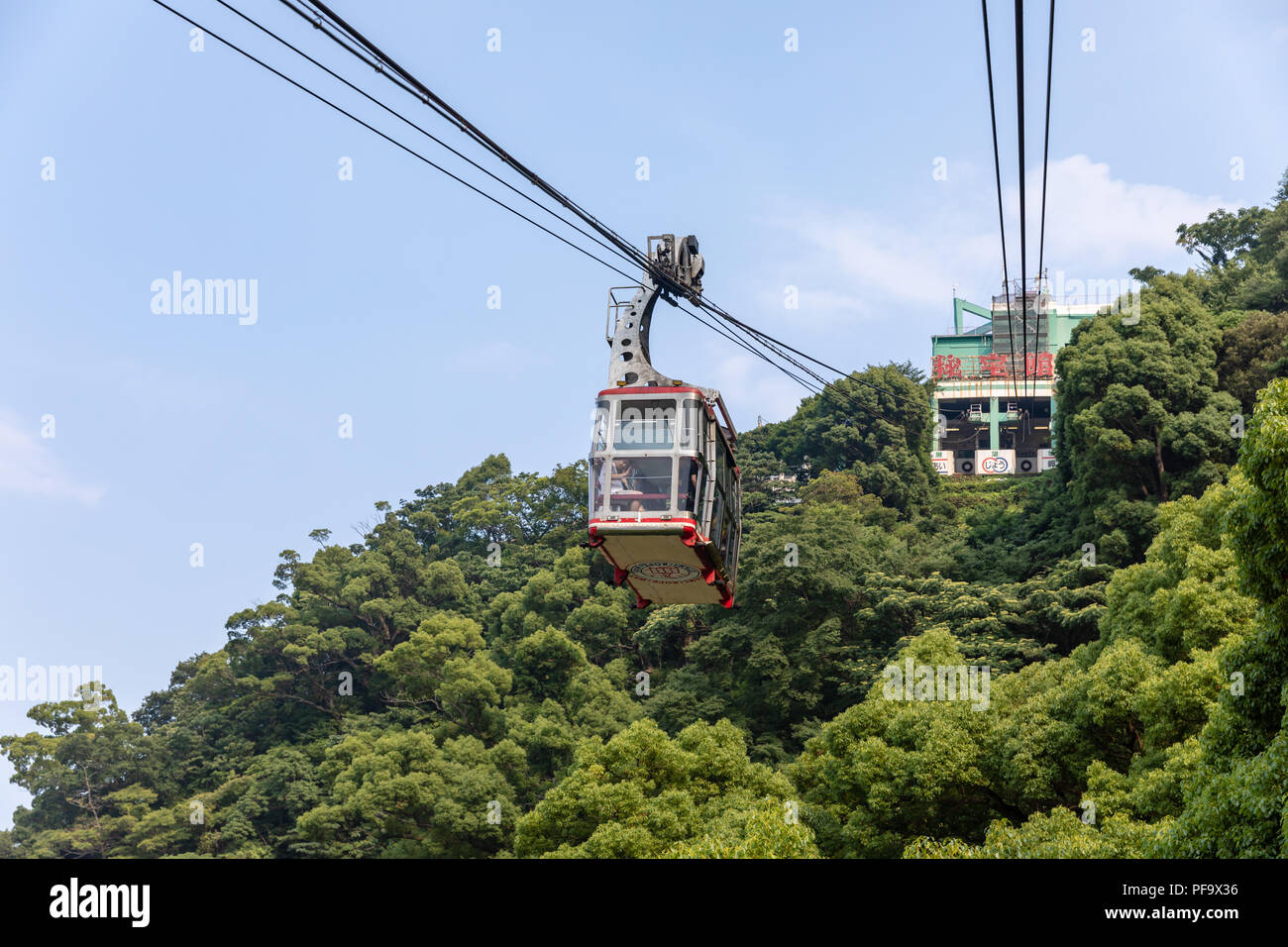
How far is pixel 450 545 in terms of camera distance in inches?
2496

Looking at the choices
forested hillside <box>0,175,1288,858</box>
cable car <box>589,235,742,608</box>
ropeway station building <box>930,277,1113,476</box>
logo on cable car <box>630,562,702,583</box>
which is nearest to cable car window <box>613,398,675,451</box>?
cable car <box>589,235,742,608</box>

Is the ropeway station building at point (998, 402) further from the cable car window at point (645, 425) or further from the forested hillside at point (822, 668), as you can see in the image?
the cable car window at point (645, 425)

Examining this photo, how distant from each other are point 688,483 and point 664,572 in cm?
195

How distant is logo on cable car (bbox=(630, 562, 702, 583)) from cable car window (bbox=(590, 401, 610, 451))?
1.80m

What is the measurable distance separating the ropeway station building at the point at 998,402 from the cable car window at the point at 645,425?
54.8 meters

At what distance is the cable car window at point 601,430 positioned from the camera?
15844mm

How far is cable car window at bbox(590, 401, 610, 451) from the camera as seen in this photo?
52.0 feet

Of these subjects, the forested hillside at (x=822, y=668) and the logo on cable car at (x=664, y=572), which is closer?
the logo on cable car at (x=664, y=572)

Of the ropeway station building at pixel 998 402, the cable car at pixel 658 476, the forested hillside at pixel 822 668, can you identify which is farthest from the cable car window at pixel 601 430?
the ropeway station building at pixel 998 402

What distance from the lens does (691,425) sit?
15.7m

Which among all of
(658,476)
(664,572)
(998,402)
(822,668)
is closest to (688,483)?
(658,476)
